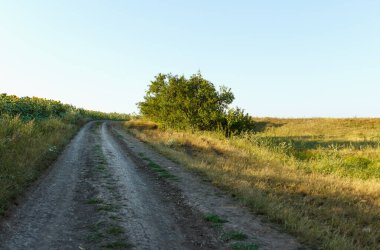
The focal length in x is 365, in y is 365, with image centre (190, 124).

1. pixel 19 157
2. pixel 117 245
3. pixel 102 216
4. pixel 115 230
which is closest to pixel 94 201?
pixel 102 216

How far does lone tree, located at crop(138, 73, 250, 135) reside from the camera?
3262 cm

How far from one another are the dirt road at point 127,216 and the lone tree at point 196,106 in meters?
18.6

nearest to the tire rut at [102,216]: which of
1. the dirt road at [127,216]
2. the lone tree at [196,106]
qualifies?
the dirt road at [127,216]

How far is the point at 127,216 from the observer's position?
28.7ft

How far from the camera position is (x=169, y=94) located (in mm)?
44312

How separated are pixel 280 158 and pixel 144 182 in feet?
28.8

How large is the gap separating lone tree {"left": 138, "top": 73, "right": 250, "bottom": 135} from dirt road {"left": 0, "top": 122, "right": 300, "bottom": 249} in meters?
18.6

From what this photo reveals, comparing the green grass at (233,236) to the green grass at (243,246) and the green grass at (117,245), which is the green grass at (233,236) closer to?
the green grass at (243,246)

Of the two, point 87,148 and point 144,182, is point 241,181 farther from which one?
point 87,148

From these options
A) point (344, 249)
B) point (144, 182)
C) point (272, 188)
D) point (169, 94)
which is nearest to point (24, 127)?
point (144, 182)

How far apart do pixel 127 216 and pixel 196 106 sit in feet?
95.7

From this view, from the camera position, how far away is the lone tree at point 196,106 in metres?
32.6

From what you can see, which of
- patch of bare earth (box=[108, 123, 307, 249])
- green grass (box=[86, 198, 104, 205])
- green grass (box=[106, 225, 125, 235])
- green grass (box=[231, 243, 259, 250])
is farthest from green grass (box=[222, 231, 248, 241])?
green grass (box=[86, 198, 104, 205])

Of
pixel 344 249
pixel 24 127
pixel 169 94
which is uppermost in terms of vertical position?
pixel 169 94
